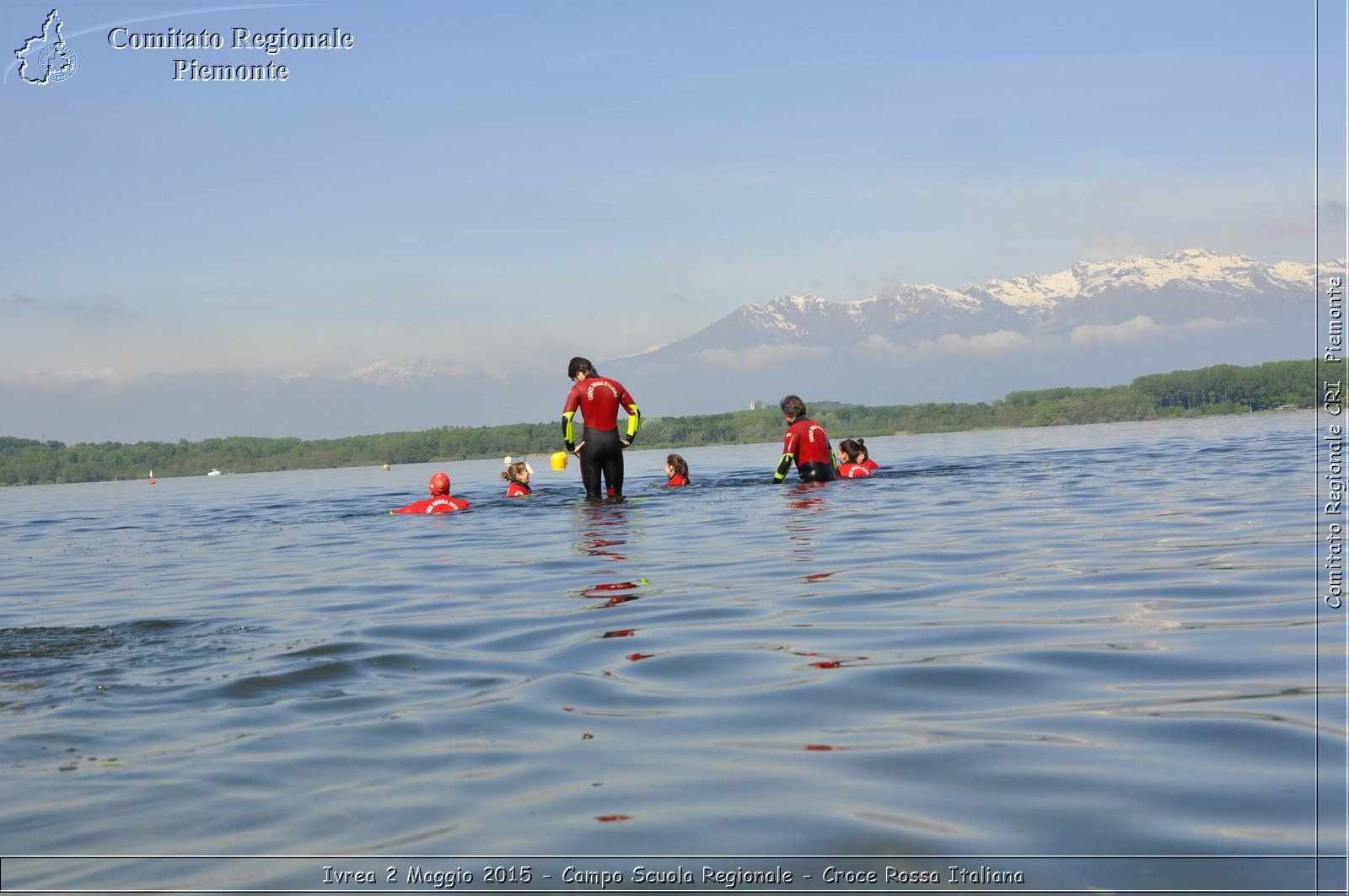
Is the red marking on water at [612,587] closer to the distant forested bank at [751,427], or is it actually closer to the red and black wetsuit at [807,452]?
the red and black wetsuit at [807,452]

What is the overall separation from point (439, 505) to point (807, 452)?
6431 mm

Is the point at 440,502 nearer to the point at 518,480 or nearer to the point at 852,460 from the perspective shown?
the point at 518,480

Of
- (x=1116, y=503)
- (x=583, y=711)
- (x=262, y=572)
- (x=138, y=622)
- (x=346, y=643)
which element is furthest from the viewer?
(x=1116, y=503)

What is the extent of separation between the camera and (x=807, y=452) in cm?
2019

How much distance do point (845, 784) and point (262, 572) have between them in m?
10.0

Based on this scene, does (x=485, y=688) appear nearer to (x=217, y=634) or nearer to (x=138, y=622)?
(x=217, y=634)

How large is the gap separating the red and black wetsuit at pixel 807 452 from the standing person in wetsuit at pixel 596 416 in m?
3.02

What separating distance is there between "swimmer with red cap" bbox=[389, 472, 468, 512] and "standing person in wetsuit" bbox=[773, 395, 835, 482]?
551 centimetres

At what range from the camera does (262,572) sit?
12.6m

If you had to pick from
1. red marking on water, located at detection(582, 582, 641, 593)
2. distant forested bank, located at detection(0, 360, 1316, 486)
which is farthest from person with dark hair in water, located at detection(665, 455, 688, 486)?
distant forested bank, located at detection(0, 360, 1316, 486)

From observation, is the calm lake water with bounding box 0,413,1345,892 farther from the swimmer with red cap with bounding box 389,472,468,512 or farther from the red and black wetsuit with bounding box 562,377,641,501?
the swimmer with red cap with bounding box 389,472,468,512

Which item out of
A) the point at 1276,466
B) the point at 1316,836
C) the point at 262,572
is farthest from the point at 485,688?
the point at 1276,466

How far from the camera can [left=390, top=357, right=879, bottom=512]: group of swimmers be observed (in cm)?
1820

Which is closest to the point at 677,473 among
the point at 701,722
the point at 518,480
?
the point at 518,480
